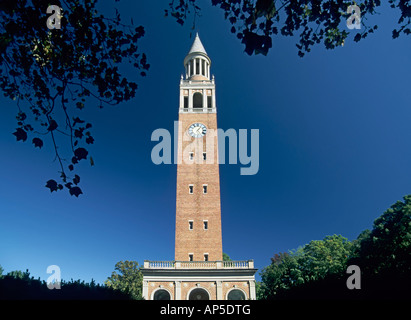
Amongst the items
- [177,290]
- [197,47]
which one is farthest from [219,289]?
[197,47]

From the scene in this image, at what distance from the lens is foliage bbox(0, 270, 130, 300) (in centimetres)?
1191

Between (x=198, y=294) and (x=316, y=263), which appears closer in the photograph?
(x=198, y=294)

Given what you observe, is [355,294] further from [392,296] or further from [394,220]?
[394,220]

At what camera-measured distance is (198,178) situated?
38938mm

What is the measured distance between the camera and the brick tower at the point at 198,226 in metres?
32.0

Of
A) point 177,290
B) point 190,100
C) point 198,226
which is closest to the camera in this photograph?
point 177,290

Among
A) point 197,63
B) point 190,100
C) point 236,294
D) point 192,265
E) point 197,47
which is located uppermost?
point 197,47

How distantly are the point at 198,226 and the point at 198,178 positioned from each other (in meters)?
6.59

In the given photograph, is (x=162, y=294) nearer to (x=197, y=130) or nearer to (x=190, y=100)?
(x=197, y=130)

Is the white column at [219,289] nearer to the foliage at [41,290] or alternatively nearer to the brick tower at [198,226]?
the brick tower at [198,226]

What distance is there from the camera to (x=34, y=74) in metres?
6.44

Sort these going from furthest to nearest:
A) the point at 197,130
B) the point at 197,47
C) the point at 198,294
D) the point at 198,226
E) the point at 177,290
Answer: the point at 197,47 < the point at 197,130 < the point at 198,226 < the point at 198,294 < the point at 177,290

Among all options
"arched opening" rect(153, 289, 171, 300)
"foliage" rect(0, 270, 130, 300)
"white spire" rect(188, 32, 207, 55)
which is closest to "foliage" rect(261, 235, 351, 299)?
"arched opening" rect(153, 289, 171, 300)

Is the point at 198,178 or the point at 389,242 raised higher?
the point at 198,178
